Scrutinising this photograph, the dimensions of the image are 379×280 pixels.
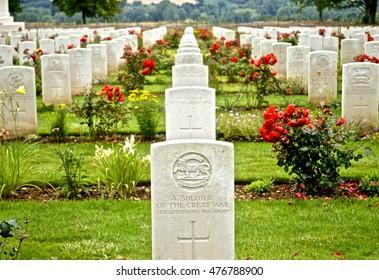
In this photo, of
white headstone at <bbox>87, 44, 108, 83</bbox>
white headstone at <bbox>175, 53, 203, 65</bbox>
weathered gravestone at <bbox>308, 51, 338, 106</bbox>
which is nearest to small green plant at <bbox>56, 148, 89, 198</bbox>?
weathered gravestone at <bbox>308, 51, 338, 106</bbox>

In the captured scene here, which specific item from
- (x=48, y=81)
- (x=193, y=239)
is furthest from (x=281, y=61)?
(x=193, y=239)

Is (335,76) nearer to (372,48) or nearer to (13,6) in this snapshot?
(372,48)

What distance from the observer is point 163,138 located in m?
13.9

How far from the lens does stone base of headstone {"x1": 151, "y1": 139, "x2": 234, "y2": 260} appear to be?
6.54 metres

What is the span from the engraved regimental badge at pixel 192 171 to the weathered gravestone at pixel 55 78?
34.8ft

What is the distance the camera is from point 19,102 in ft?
45.0

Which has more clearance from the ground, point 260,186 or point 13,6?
point 13,6

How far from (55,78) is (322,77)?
217 inches

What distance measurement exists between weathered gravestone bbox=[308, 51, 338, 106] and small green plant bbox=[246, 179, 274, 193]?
6.72m

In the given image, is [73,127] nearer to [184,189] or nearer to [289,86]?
[289,86]

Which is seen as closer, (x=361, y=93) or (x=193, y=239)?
(x=193, y=239)

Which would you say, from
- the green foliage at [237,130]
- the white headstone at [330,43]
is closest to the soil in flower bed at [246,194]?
the green foliage at [237,130]
